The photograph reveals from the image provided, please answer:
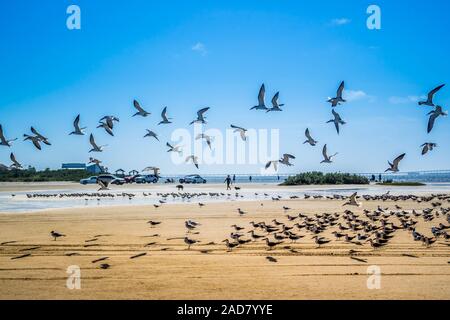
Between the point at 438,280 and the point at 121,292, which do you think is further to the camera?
the point at 438,280

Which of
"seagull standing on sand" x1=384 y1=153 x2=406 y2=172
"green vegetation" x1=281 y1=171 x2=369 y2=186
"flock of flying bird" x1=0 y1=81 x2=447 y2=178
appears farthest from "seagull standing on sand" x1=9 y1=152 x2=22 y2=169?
"green vegetation" x1=281 y1=171 x2=369 y2=186

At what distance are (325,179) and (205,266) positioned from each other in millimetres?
53008

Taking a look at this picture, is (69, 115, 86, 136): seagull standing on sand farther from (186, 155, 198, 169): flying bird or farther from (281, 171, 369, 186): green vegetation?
(281, 171, 369, 186): green vegetation

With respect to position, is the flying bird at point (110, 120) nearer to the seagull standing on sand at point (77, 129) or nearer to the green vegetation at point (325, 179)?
the seagull standing on sand at point (77, 129)

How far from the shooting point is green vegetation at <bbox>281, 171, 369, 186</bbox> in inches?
2392

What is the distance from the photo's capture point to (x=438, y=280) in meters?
8.72

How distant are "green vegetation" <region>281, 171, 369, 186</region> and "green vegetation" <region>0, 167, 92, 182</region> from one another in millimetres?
48063

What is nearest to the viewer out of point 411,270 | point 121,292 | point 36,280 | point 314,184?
point 121,292

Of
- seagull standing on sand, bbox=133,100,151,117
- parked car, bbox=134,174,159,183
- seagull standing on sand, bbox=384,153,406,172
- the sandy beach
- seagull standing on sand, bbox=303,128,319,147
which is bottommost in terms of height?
parked car, bbox=134,174,159,183
